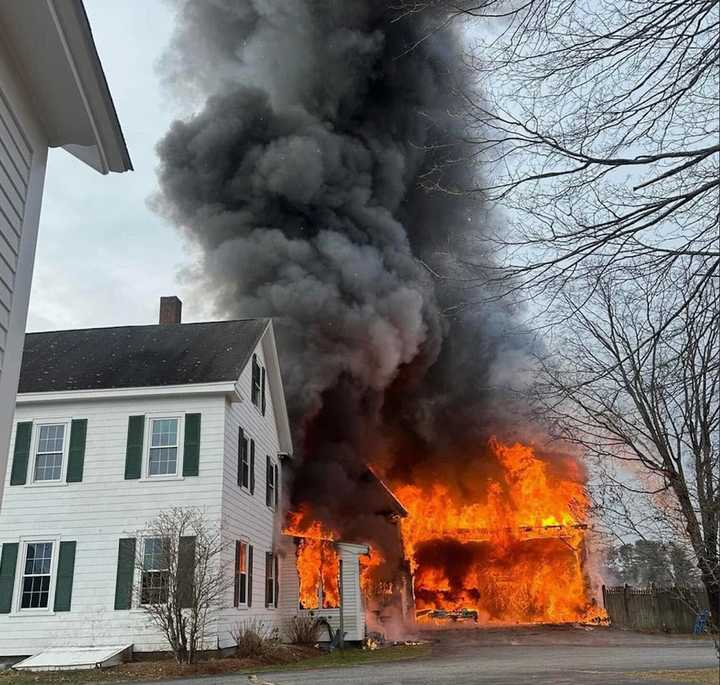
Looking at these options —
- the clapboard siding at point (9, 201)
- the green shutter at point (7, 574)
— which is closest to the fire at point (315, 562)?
the green shutter at point (7, 574)

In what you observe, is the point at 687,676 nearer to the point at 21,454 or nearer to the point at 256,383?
the point at 256,383

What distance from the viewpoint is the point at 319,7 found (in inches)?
1324

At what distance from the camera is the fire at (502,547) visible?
28219 millimetres

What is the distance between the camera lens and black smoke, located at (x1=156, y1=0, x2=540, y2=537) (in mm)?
23797

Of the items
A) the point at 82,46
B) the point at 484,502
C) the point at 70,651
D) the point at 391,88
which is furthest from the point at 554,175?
the point at 391,88

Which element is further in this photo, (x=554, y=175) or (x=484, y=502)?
(x=484, y=502)

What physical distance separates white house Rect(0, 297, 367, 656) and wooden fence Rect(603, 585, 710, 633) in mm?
11114

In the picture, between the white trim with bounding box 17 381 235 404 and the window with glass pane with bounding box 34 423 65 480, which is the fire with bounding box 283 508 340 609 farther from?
the window with glass pane with bounding box 34 423 65 480

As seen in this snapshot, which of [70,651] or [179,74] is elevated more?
[179,74]

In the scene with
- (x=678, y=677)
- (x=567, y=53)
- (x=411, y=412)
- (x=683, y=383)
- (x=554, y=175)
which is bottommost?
(x=678, y=677)

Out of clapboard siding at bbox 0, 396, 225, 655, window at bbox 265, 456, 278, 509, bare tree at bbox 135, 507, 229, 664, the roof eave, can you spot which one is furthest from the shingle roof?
the roof eave

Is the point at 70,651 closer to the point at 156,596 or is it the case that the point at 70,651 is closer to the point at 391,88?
the point at 156,596

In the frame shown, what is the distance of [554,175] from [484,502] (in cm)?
2665

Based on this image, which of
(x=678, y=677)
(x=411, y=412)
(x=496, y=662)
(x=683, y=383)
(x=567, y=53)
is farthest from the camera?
(x=411, y=412)
